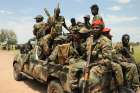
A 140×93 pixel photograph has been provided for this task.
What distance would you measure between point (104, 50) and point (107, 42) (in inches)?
8.6

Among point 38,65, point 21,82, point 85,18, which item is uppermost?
point 85,18

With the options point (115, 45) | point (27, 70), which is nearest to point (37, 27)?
point (27, 70)

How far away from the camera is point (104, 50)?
8.16 metres

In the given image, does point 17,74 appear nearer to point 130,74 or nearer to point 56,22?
point 56,22

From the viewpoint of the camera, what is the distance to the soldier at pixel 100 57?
26.3 feet

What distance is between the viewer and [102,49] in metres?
8.22

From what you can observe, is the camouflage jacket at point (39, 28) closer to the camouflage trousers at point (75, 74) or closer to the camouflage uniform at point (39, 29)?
the camouflage uniform at point (39, 29)

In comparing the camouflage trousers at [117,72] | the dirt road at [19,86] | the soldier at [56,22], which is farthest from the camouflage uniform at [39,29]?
the camouflage trousers at [117,72]

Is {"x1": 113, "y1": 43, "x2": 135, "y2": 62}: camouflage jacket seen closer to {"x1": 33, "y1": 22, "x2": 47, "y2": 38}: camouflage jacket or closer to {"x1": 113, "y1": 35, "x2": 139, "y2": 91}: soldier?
{"x1": 113, "y1": 35, "x2": 139, "y2": 91}: soldier

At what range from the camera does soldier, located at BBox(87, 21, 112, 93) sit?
8023 millimetres

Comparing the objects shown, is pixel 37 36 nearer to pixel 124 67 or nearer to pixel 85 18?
pixel 85 18

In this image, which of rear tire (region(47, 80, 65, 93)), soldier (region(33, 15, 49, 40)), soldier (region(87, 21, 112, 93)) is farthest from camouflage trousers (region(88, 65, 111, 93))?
soldier (region(33, 15, 49, 40))

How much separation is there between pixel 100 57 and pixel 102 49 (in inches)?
8.2

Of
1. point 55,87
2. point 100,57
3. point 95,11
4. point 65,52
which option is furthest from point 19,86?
point 100,57
